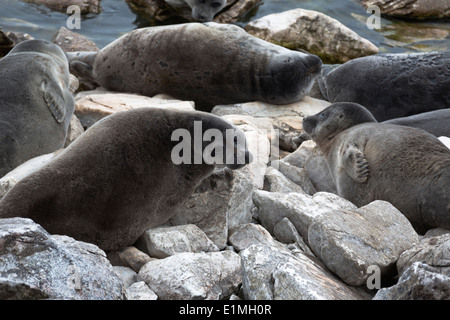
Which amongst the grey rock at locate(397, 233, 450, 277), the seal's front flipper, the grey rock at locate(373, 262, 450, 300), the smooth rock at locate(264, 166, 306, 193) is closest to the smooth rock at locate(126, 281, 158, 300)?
the grey rock at locate(373, 262, 450, 300)

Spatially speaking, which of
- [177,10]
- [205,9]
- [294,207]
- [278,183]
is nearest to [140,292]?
[294,207]

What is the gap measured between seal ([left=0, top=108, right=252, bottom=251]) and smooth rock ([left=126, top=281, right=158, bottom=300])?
1.93ft

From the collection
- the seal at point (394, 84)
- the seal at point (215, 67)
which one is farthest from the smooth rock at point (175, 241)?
the seal at point (394, 84)

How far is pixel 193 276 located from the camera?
3043mm

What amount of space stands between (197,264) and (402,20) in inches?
381

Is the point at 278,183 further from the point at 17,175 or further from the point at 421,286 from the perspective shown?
the point at 421,286

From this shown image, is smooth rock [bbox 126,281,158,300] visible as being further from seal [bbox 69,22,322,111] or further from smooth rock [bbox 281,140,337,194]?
seal [bbox 69,22,322,111]

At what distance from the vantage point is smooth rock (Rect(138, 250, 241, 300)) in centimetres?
297

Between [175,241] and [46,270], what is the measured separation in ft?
4.14

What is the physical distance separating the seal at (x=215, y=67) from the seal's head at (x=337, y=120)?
125cm

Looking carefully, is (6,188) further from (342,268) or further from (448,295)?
(448,295)

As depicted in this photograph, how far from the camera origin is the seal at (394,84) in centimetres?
676

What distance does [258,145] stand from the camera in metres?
5.00

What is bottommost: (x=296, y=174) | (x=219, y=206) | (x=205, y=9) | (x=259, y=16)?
(x=259, y=16)
